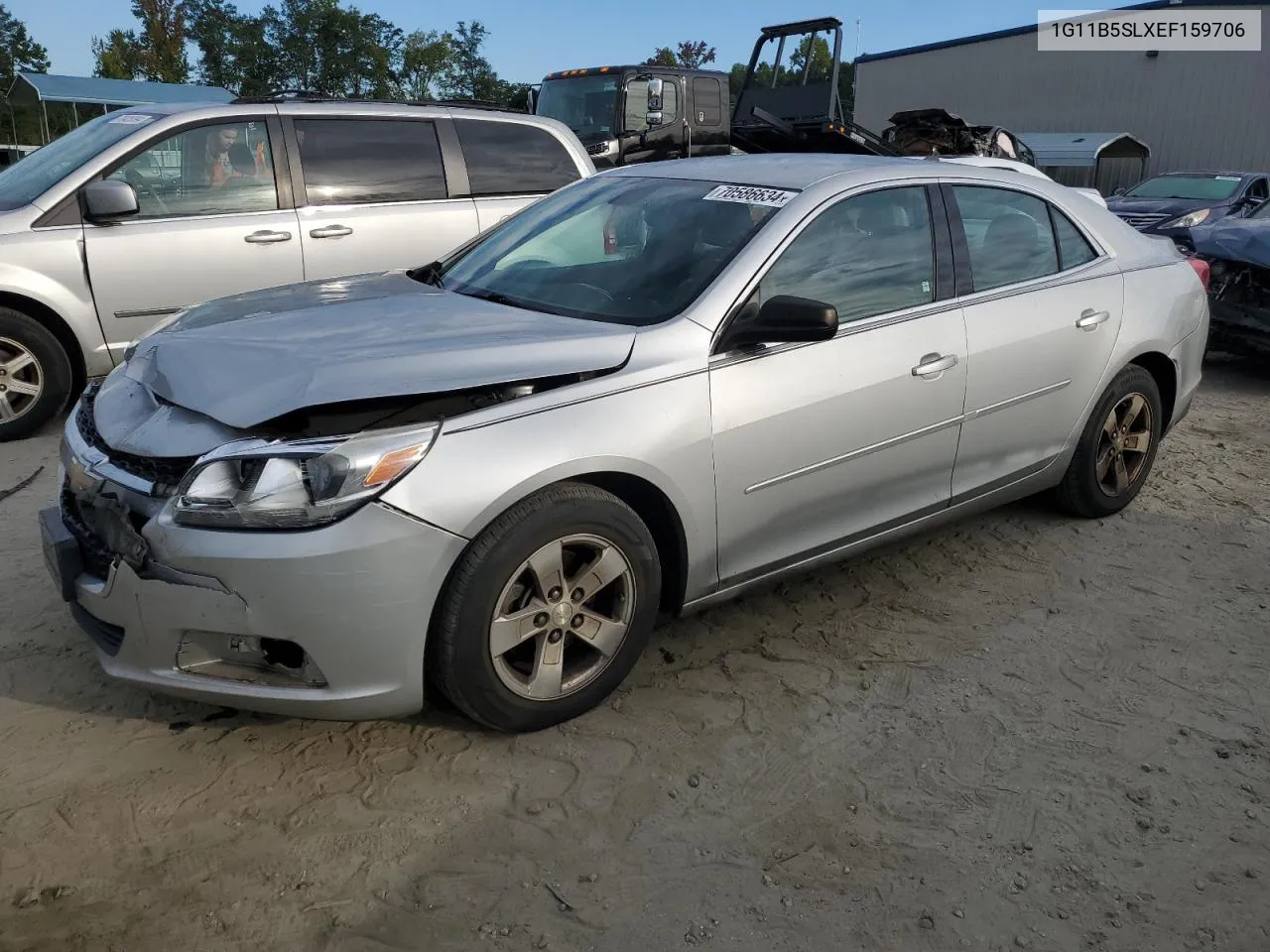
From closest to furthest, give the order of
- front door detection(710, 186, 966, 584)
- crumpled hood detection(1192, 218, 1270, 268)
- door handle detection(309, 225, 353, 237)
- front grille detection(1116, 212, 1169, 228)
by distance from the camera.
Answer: front door detection(710, 186, 966, 584) < door handle detection(309, 225, 353, 237) < crumpled hood detection(1192, 218, 1270, 268) < front grille detection(1116, 212, 1169, 228)

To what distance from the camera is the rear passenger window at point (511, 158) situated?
6703 mm

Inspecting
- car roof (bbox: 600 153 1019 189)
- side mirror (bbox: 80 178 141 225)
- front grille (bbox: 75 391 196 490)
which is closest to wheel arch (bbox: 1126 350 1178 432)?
Answer: car roof (bbox: 600 153 1019 189)

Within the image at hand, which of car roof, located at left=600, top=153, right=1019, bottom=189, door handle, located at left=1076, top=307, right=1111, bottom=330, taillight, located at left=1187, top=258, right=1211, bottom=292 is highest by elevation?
car roof, located at left=600, top=153, right=1019, bottom=189

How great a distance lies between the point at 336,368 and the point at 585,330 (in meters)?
0.77

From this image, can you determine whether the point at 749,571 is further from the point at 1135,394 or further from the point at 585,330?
the point at 1135,394

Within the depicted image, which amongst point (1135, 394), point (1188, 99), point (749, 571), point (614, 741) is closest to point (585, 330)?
point (749, 571)

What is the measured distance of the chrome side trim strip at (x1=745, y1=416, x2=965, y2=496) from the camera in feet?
10.6

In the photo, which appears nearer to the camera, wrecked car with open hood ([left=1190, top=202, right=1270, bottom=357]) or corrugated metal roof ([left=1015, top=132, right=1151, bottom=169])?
wrecked car with open hood ([left=1190, top=202, right=1270, bottom=357])

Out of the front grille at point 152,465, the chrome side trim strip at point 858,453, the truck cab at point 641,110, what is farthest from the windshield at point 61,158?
the truck cab at point 641,110

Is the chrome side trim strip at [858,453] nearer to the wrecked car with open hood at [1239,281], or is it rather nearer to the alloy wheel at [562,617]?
the alloy wheel at [562,617]

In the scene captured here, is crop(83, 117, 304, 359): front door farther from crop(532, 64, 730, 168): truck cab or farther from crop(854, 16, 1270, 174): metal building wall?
crop(854, 16, 1270, 174): metal building wall

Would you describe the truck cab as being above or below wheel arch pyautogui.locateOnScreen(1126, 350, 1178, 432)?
above

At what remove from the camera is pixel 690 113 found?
1187cm

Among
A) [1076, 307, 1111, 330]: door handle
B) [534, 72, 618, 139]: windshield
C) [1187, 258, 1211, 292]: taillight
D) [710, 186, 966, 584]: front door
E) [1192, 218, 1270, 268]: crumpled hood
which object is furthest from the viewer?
[534, 72, 618, 139]: windshield
